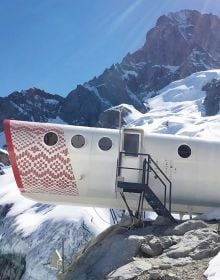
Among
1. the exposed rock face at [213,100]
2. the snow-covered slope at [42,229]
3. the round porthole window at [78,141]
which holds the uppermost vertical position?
the round porthole window at [78,141]

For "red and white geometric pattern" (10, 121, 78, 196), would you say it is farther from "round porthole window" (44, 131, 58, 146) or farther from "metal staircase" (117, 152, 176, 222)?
"metal staircase" (117, 152, 176, 222)

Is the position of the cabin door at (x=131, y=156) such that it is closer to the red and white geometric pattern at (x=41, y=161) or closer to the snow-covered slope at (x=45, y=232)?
the red and white geometric pattern at (x=41, y=161)

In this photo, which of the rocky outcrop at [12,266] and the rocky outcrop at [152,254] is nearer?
the rocky outcrop at [152,254]

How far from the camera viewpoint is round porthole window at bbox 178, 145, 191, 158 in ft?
64.8

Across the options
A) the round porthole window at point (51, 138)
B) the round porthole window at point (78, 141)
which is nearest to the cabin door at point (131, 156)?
the round porthole window at point (78, 141)

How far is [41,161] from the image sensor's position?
62.4 ft

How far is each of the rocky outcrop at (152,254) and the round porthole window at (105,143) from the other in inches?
119

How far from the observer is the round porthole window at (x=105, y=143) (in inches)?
757

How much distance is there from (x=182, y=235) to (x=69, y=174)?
196 inches

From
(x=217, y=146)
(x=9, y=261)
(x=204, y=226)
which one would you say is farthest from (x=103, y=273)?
(x=9, y=261)

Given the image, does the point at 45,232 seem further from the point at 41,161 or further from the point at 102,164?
the point at 102,164

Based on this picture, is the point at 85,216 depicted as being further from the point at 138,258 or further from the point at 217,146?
the point at 138,258

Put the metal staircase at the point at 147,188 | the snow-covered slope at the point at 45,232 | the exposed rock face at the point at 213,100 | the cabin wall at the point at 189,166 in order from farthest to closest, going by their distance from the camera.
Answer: the exposed rock face at the point at 213,100 < the snow-covered slope at the point at 45,232 < the cabin wall at the point at 189,166 < the metal staircase at the point at 147,188

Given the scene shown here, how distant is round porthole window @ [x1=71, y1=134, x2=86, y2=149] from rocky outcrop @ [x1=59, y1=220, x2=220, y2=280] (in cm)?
338
